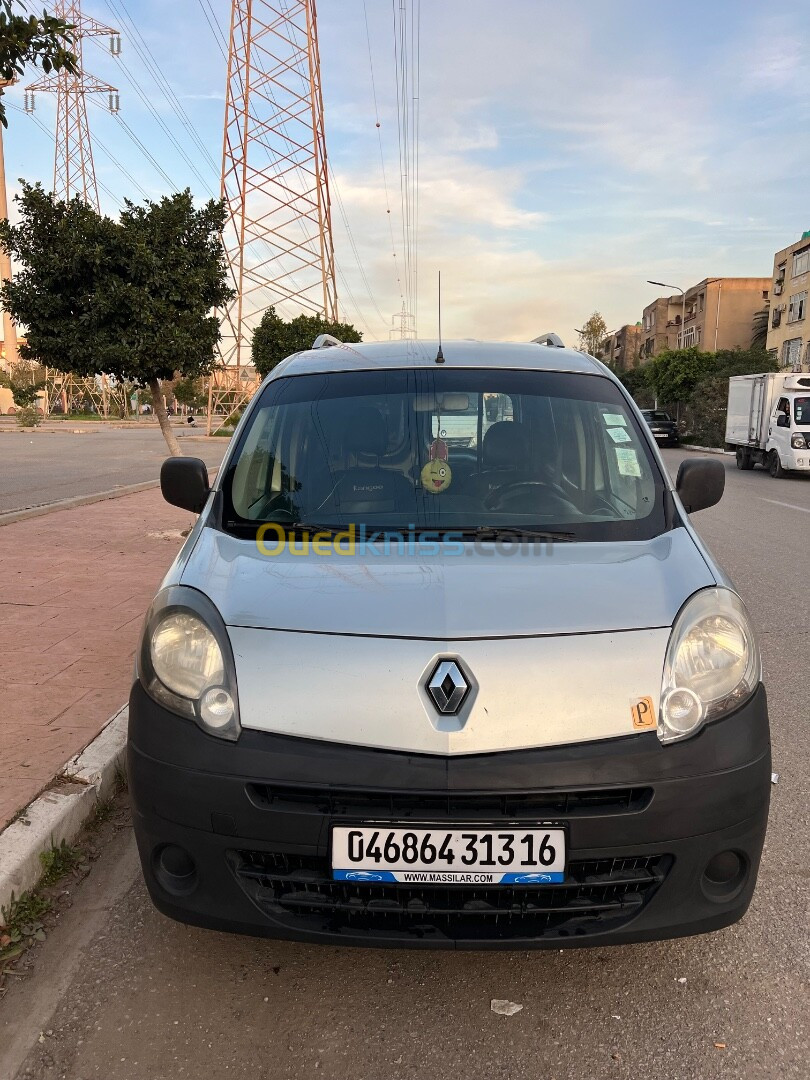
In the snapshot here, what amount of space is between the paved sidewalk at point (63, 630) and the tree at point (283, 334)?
979 inches

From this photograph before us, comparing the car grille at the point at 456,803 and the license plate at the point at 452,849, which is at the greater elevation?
the car grille at the point at 456,803

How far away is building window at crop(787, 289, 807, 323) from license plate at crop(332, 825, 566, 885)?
53.8 metres

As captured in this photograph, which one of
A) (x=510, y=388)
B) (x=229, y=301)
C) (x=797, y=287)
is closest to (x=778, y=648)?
(x=510, y=388)

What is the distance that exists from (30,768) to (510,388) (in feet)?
8.18

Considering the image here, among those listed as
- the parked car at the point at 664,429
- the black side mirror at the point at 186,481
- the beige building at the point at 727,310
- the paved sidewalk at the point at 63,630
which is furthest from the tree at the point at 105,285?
the beige building at the point at 727,310

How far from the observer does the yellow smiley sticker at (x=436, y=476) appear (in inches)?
122

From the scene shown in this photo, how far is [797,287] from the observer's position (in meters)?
50.5

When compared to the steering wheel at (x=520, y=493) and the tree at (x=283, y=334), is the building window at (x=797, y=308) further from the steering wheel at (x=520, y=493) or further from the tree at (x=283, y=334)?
the steering wheel at (x=520, y=493)

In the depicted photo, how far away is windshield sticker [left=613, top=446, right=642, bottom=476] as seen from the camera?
323 cm

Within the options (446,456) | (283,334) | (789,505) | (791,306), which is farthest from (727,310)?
(446,456)

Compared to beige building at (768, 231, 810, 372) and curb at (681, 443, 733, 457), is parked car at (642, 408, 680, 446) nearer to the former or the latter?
curb at (681, 443, 733, 457)

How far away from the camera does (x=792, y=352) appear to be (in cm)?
5112

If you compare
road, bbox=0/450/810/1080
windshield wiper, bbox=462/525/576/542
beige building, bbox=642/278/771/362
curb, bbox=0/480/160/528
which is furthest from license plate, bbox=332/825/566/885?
beige building, bbox=642/278/771/362

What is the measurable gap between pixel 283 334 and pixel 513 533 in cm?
3362
